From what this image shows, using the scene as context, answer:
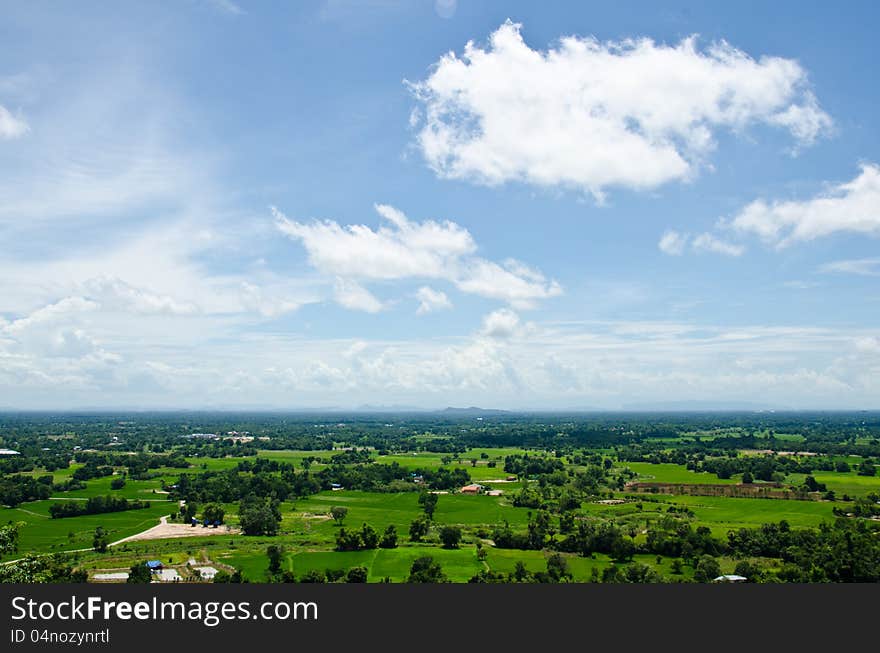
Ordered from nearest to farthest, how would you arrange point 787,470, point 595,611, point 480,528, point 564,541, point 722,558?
point 595,611 < point 722,558 < point 564,541 < point 480,528 < point 787,470

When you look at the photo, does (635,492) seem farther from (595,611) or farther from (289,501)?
(595,611)

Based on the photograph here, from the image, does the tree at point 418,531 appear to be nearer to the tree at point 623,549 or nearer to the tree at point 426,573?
the tree at point 426,573

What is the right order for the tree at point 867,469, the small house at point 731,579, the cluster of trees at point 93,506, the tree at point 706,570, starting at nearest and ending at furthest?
the small house at point 731,579 → the tree at point 706,570 → the cluster of trees at point 93,506 → the tree at point 867,469

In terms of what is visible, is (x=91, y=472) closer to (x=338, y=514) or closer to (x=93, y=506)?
(x=93, y=506)

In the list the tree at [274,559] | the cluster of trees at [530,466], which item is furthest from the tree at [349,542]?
the cluster of trees at [530,466]

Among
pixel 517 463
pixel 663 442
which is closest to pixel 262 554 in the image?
pixel 517 463

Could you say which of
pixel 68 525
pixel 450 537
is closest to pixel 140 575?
pixel 450 537
